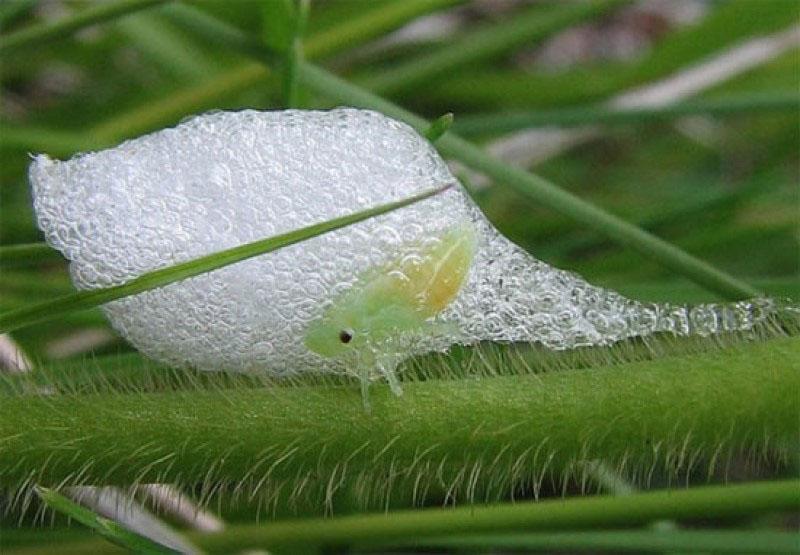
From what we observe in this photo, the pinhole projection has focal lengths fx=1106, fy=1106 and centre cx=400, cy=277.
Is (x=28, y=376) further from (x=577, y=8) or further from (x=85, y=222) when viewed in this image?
(x=577, y=8)

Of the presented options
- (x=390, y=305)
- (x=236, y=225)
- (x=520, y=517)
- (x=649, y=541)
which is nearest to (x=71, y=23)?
(x=236, y=225)

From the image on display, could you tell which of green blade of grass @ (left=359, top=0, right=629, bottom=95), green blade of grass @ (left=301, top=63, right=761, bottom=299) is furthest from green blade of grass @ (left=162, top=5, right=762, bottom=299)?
green blade of grass @ (left=359, top=0, right=629, bottom=95)

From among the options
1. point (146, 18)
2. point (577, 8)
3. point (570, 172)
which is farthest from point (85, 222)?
point (570, 172)

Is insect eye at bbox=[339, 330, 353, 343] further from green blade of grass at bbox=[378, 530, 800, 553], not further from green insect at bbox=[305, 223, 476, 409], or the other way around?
green blade of grass at bbox=[378, 530, 800, 553]

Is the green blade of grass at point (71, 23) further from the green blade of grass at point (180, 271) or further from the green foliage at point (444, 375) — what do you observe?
the green blade of grass at point (180, 271)

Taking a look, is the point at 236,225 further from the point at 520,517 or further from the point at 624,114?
the point at 624,114

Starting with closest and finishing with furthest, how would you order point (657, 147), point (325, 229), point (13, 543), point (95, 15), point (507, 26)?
point (325, 229) → point (95, 15) → point (13, 543) → point (507, 26) → point (657, 147)
